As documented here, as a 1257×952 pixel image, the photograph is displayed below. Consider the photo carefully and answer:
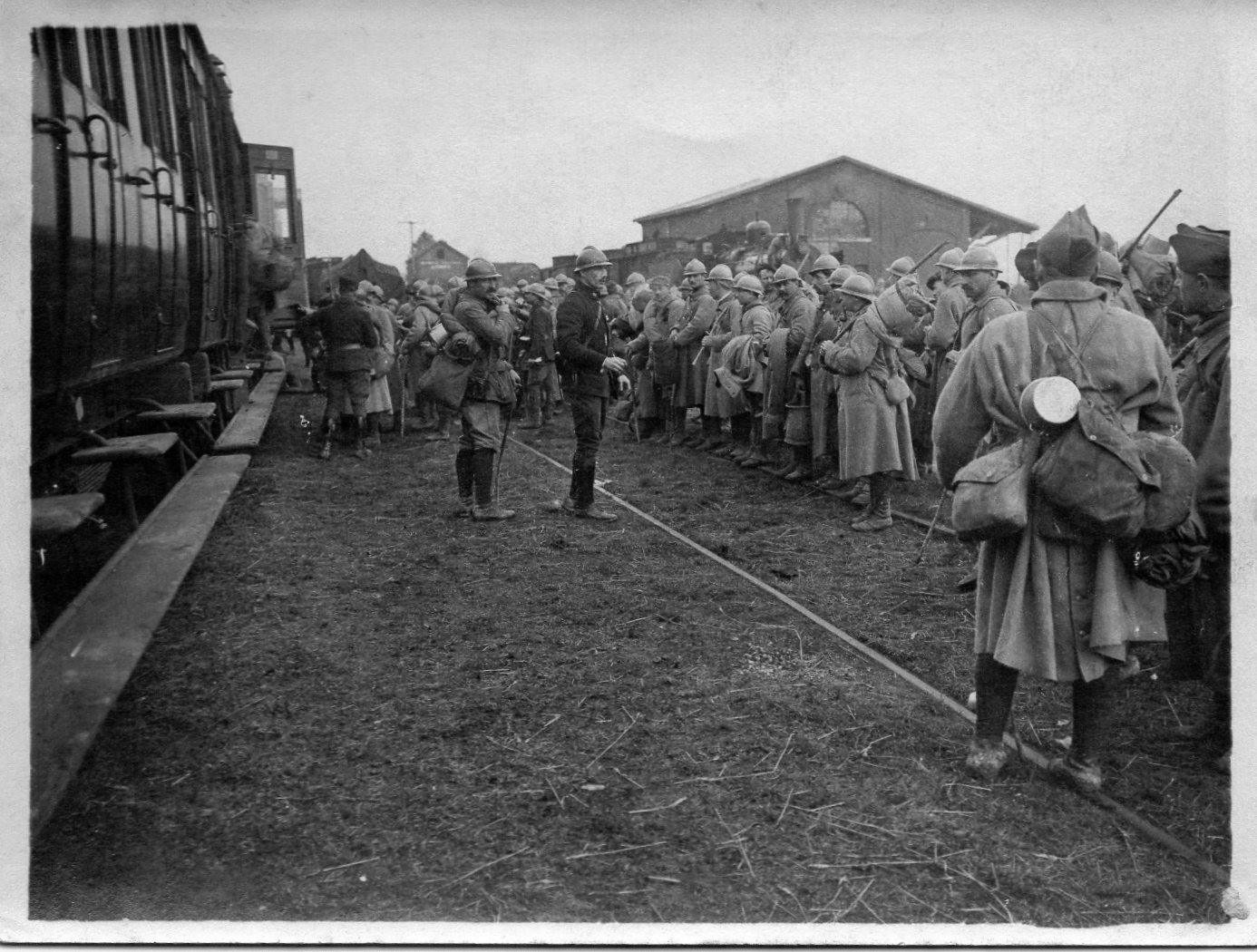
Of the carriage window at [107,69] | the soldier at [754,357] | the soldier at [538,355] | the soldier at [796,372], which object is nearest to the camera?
the carriage window at [107,69]

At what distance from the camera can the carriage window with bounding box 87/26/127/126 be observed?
4.75 metres

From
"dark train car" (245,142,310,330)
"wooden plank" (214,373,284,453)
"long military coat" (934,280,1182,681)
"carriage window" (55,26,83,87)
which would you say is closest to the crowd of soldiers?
"long military coat" (934,280,1182,681)

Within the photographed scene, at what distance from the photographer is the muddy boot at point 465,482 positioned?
8.59m

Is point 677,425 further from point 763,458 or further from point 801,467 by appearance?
point 801,467

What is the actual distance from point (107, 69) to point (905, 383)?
5884 millimetres

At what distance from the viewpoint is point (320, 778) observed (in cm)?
371

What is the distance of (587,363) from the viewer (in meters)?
8.29

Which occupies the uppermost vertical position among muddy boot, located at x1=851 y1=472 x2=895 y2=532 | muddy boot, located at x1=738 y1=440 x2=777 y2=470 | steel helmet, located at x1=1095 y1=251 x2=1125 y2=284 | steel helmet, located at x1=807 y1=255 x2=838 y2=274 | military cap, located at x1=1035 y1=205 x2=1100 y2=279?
steel helmet, located at x1=807 y1=255 x2=838 y2=274

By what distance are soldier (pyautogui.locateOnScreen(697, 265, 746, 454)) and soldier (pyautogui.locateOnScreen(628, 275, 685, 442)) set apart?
63 centimetres

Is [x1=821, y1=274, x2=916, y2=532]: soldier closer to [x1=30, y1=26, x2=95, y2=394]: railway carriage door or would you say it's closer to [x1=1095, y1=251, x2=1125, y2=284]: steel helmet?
[x1=1095, y1=251, x2=1125, y2=284]: steel helmet

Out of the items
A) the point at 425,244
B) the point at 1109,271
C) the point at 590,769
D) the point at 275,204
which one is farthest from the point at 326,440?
the point at 590,769

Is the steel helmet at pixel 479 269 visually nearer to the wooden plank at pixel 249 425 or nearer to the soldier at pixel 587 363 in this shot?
the soldier at pixel 587 363

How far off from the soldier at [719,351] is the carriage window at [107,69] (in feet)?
24.3

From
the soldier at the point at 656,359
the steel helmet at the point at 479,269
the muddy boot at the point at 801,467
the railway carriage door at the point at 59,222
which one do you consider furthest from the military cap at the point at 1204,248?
the soldier at the point at 656,359
